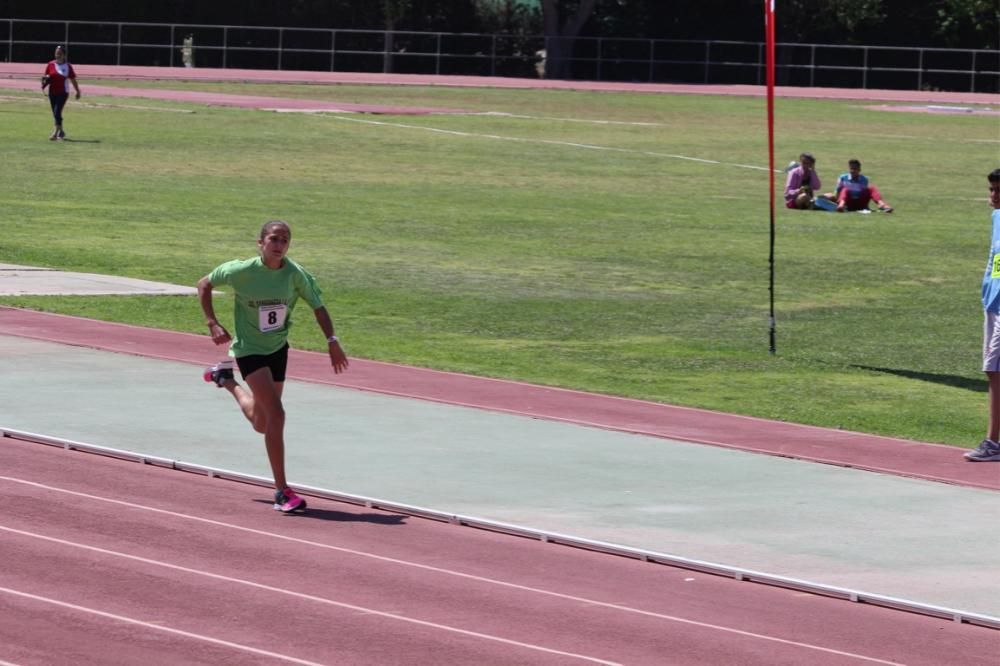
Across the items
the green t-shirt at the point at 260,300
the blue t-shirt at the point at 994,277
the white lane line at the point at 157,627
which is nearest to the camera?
the white lane line at the point at 157,627

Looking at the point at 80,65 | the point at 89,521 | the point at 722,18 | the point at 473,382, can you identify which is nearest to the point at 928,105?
the point at 722,18

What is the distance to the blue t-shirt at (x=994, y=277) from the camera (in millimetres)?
13156

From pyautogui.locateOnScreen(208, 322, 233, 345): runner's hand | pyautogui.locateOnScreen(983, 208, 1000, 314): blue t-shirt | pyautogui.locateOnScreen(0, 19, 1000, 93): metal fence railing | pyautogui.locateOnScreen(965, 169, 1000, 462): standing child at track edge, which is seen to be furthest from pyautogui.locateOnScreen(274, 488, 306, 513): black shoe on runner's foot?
pyautogui.locateOnScreen(0, 19, 1000, 93): metal fence railing

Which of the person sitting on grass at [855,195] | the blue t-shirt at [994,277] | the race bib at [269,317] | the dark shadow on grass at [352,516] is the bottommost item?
the dark shadow on grass at [352,516]

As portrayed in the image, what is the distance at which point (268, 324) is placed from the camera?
11.2 m

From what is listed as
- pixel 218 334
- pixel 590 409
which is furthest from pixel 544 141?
pixel 218 334

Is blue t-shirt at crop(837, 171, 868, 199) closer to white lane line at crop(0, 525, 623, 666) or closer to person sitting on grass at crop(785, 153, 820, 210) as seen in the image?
person sitting on grass at crop(785, 153, 820, 210)

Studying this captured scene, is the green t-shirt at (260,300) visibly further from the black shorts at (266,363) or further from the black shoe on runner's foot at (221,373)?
the black shoe on runner's foot at (221,373)

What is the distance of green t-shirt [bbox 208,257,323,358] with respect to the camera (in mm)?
11125

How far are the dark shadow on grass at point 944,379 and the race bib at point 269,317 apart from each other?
8038 millimetres

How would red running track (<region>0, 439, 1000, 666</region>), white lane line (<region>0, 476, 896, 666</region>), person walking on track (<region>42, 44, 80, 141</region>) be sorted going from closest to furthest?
red running track (<region>0, 439, 1000, 666</region>), white lane line (<region>0, 476, 896, 666</region>), person walking on track (<region>42, 44, 80, 141</region>)

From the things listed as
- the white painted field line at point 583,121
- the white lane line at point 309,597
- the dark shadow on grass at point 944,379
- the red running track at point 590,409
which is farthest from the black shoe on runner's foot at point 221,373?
the white painted field line at point 583,121

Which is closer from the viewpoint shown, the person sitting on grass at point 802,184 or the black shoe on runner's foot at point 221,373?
the black shoe on runner's foot at point 221,373

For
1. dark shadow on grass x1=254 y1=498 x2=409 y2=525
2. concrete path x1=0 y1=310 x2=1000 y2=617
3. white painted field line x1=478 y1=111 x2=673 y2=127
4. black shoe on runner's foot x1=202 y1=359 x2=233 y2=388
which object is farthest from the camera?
white painted field line x1=478 y1=111 x2=673 y2=127
